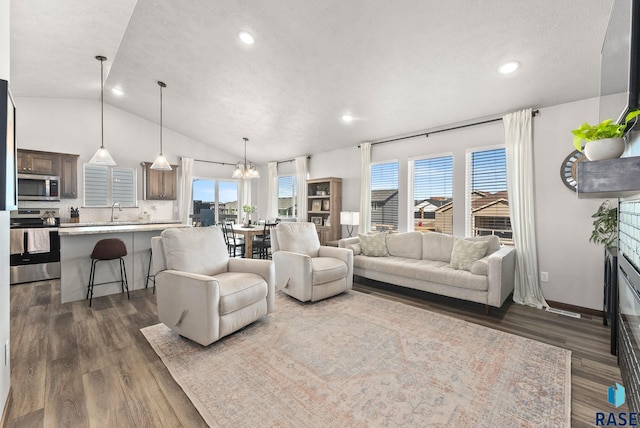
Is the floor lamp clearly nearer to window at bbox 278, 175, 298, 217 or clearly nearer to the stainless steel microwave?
window at bbox 278, 175, 298, 217

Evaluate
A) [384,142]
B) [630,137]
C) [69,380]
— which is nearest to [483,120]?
[384,142]

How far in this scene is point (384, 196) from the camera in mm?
5273

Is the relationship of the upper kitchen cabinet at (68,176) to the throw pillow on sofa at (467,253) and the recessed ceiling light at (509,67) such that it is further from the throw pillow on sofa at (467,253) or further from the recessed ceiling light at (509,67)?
the recessed ceiling light at (509,67)

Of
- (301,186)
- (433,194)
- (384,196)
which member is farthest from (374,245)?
(301,186)

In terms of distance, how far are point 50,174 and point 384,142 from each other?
6.15 metres

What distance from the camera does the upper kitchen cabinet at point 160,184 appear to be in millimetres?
6285

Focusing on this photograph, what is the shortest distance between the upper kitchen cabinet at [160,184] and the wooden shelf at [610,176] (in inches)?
280

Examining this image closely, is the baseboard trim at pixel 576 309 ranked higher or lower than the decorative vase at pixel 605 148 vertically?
lower

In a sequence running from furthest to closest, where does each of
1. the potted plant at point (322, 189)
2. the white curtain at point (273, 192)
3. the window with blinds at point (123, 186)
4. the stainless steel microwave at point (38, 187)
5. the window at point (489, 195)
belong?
the white curtain at point (273, 192) < the potted plant at point (322, 189) < the window with blinds at point (123, 186) < the stainless steel microwave at point (38, 187) < the window at point (489, 195)

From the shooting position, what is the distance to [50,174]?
5.04 metres

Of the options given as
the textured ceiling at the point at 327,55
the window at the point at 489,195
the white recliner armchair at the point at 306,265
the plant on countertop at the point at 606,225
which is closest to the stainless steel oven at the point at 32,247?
the textured ceiling at the point at 327,55

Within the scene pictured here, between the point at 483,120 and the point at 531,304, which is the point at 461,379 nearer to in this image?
the point at 531,304

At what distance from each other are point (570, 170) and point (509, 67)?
1.51 m

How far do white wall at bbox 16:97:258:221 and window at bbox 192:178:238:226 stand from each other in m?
0.35
